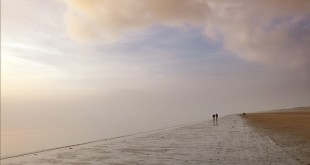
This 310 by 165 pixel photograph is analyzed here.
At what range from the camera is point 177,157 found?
19031 millimetres

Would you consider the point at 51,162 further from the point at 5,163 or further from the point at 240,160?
the point at 240,160

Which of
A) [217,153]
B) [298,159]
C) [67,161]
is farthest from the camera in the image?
[217,153]

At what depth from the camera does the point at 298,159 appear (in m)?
16.7

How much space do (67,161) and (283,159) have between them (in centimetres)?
1138

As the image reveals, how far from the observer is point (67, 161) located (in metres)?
19.0

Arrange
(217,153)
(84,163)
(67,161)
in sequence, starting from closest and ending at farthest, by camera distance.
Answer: (84,163) < (67,161) < (217,153)

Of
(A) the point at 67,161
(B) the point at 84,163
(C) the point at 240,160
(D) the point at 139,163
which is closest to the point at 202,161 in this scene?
(C) the point at 240,160

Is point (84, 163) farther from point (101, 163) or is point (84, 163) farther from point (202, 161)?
point (202, 161)

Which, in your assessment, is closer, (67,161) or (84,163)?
(84,163)

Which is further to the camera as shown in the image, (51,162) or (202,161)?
(51,162)

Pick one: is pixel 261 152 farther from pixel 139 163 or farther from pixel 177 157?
pixel 139 163

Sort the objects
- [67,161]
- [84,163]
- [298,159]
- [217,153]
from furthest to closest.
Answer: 1. [217,153]
2. [67,161]
3. [84,163]
4. [298,159]

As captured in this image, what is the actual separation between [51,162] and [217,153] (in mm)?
9454

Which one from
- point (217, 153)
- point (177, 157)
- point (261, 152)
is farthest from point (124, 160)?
point (261, 152)
